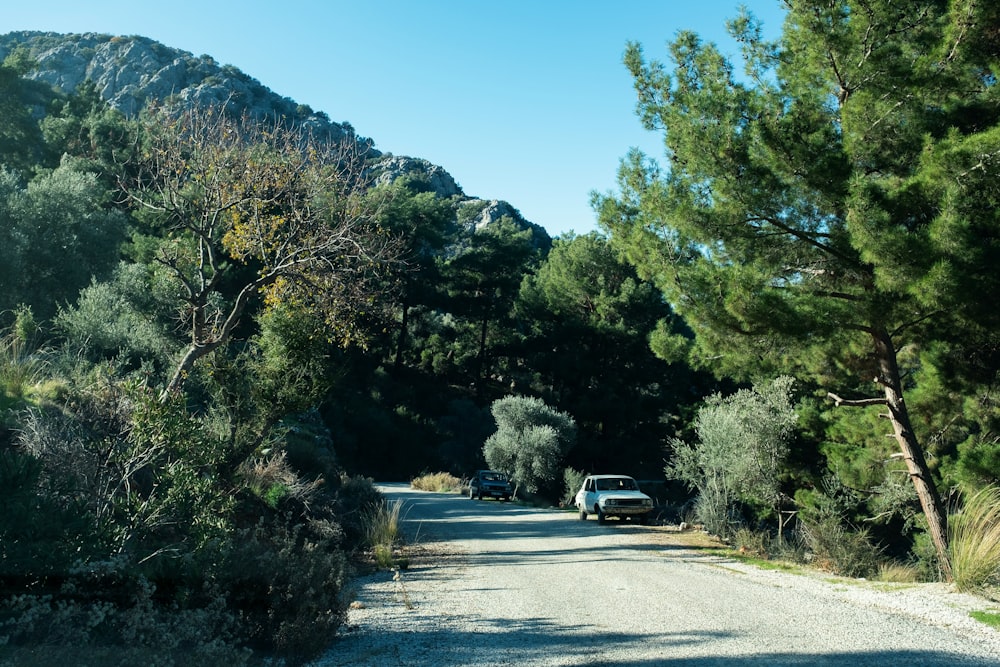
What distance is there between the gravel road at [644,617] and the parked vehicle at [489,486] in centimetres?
1795

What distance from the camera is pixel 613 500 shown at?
1950 cm

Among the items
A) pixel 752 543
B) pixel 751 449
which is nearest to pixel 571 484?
pixel 751 449

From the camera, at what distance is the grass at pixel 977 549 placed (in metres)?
8.52

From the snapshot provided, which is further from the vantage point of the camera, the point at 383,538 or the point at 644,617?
the point at 383,538

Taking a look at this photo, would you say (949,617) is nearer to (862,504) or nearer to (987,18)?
(987,18)

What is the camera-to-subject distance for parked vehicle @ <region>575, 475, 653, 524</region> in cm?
1942

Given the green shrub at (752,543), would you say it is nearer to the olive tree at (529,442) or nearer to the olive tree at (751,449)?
the olive tree at (751,449)

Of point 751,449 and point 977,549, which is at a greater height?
point 751,449

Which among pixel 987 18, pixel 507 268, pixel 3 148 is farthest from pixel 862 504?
pixel 3 148

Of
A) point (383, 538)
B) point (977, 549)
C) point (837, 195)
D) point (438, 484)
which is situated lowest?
point (438, 484)

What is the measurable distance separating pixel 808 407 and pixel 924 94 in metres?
8.50

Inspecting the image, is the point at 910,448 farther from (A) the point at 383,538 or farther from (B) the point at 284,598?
(B) the point at 284,598

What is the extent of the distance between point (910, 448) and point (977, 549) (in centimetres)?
298

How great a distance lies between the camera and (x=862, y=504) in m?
17.4
